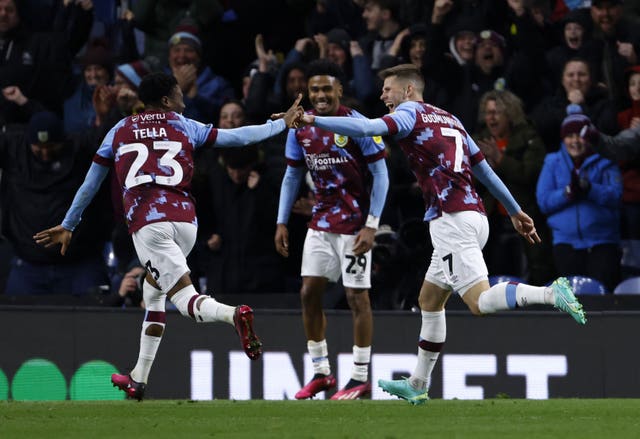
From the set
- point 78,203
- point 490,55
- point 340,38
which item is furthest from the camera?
point 340,38

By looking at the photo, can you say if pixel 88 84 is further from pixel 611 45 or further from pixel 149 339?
pixel 149 339

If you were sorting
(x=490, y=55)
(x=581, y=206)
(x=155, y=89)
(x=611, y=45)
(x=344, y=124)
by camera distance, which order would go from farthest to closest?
(x=490, y=55), (x=611, y=45), (x=581, y=206), (x=155, y=89), (x=344, y=124)

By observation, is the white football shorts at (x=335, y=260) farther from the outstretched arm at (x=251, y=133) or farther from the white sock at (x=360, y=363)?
the outstretched arm at (x=251, y=133)

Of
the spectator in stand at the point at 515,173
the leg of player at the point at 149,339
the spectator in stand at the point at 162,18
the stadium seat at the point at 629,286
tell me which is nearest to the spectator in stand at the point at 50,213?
the spectator in stand at the point at 162,18

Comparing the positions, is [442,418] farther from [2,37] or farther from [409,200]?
[2,37]

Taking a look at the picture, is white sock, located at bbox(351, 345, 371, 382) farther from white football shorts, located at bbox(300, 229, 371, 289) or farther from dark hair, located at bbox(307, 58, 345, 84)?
dark hair, located at bbox(307, 58, 345, 84)

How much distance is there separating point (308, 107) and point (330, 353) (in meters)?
2.79

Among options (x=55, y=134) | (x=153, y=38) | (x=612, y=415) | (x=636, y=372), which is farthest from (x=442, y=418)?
(x=153, y=38)

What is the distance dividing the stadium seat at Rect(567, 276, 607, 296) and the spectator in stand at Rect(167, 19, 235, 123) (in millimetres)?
4472

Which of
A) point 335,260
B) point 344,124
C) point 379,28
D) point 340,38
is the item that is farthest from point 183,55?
point 344,124

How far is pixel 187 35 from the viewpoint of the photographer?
50.2ft

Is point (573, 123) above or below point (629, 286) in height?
above

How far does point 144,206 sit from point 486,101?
4.63 m

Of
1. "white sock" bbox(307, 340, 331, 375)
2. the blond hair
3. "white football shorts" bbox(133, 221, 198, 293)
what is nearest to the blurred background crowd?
"white sock" bbox(307, 340, 331, 375)
